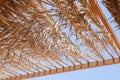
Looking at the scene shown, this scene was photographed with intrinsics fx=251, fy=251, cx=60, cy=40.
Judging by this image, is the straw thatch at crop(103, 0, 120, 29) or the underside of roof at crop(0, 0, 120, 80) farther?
the underside of roof at crop(0, 0, 120, 80)

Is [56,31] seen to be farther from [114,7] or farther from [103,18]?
[114,7]

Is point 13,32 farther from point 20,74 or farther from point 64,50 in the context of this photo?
point 20,74

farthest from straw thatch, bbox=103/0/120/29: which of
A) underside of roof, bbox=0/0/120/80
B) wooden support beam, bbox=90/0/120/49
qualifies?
wooden support beam, bbox=90/0/120/49

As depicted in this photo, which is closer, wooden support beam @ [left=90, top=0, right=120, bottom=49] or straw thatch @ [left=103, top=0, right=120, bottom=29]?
straw thatch @ [left=103, top=0, right=120, bottom=29]

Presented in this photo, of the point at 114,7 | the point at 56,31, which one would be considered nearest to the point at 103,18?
the point at 114,7

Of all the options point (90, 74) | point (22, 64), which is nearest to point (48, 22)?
point (22, 64)

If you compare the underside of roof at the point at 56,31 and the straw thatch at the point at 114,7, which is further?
the underside of roof at the point at 56,31

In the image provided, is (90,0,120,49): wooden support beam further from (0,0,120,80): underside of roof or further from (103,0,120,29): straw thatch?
(103,0,120,29): straw thatch

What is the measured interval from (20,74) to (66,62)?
118 centimetres

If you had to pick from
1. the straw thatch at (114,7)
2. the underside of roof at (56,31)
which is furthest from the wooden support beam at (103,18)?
the straw thatch at (114,7)

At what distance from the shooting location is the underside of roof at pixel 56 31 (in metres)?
2.44

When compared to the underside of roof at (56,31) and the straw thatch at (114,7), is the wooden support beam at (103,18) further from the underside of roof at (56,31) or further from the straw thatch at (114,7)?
the straw thatch at (114,7)

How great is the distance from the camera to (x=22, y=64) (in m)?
3.92

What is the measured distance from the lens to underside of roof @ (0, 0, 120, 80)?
2438mm
